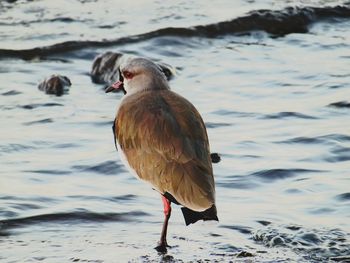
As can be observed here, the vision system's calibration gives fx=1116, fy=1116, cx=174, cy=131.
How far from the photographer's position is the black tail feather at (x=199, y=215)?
572 cm

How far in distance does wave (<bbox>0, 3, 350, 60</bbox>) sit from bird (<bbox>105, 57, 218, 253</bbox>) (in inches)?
197

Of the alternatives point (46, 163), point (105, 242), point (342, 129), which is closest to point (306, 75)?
point (342, 129)

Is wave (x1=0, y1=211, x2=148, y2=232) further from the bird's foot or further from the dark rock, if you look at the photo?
the dark rock

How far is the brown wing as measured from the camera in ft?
19.1

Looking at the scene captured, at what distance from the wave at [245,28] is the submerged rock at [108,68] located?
1.10m

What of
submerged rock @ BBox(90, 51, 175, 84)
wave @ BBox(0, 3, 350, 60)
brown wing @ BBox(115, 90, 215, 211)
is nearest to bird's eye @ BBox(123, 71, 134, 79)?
brown wing @ BBox(115, 90, 215, 211)

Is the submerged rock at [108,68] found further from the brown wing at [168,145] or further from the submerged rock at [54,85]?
the brown wing at [168,145]

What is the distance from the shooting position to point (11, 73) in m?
10.5

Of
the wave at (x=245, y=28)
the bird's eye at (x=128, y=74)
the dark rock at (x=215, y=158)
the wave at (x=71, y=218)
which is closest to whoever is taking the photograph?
the wave at (x=71, y=218)

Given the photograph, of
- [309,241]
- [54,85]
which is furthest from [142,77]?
[54,85]

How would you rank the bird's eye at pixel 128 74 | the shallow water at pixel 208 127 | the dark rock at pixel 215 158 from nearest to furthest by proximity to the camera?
the shallow water at pixel 208 127, the bird's eye at pixel 128 74, the dark rock at pixel 215 158

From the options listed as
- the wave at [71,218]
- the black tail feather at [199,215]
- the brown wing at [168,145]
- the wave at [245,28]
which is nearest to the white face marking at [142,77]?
the brown wing at [168,145]

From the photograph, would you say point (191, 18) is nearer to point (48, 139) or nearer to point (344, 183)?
point (48, 139)

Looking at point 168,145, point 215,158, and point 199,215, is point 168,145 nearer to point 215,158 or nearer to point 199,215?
point 199,215
